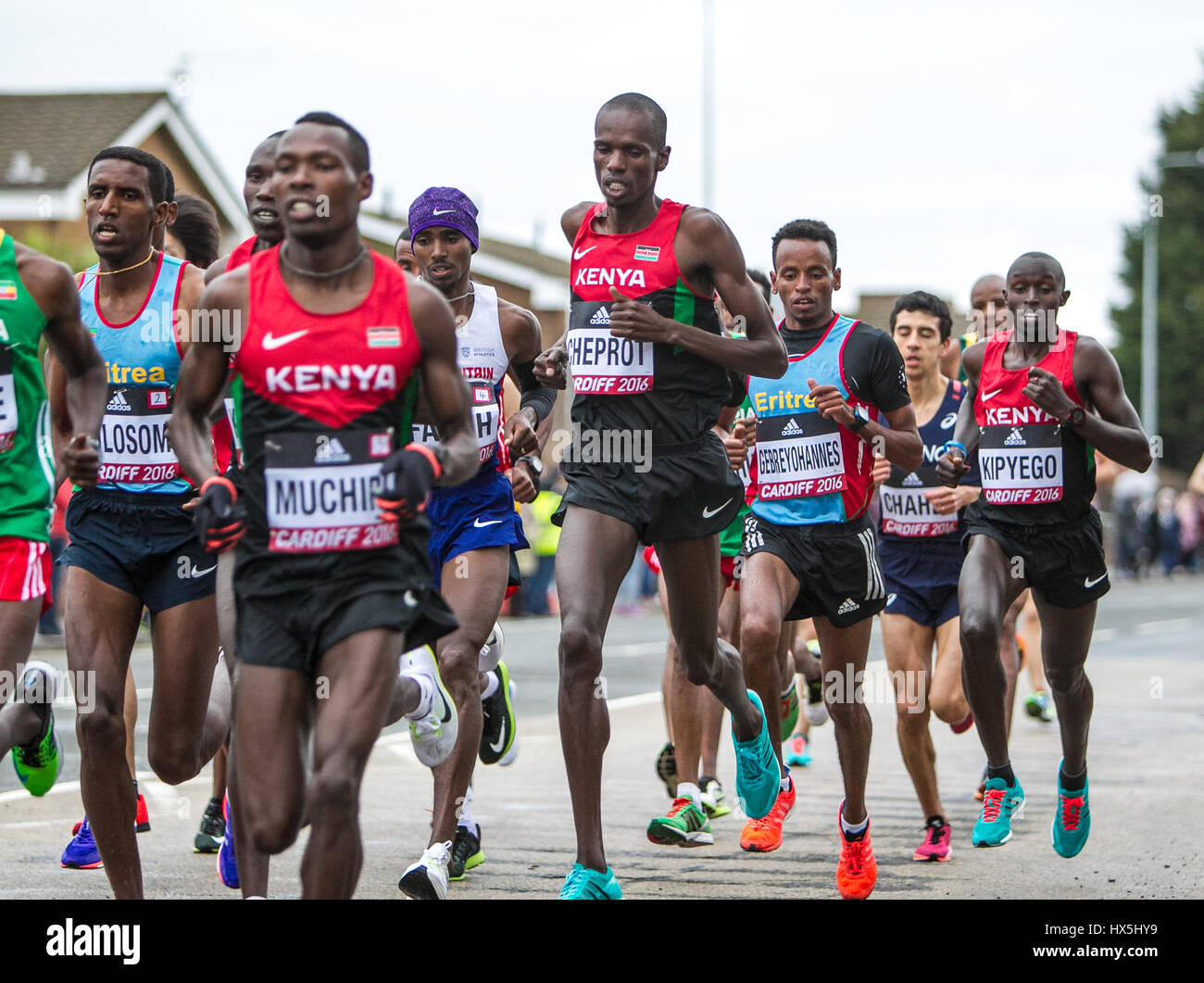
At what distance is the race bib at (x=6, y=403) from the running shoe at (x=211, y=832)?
9.67 feet

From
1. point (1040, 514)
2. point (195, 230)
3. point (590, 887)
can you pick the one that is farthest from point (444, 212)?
point (590, 887)

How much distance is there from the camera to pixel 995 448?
822cm

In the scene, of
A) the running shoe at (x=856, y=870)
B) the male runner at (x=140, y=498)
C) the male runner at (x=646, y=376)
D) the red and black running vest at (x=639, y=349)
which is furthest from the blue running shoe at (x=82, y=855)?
the running shoe at (x=856, y=870)

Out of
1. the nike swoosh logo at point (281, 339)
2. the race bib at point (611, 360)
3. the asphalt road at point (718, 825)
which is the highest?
the race bib at point (611, 360)

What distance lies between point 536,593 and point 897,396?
1862cm

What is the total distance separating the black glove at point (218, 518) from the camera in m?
4.92

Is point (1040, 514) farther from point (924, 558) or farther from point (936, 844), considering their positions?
point (924, 558)

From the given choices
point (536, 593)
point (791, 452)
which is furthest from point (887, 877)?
point (536, 593)

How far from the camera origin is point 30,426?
5840mm

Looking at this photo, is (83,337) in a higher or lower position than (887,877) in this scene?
higher

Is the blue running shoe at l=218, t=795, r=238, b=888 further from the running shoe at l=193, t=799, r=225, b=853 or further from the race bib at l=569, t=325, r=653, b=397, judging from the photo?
the race bib at l=569, t=325, r=653, b=397

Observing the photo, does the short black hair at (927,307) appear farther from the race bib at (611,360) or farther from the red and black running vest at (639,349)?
the race bib at (611,360)

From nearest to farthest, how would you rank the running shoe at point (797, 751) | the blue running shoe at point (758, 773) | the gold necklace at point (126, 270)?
the gold necklace at point (126, 270)
the blue running shoe at point (758, 773)
the running shoe at point (797, 751)
